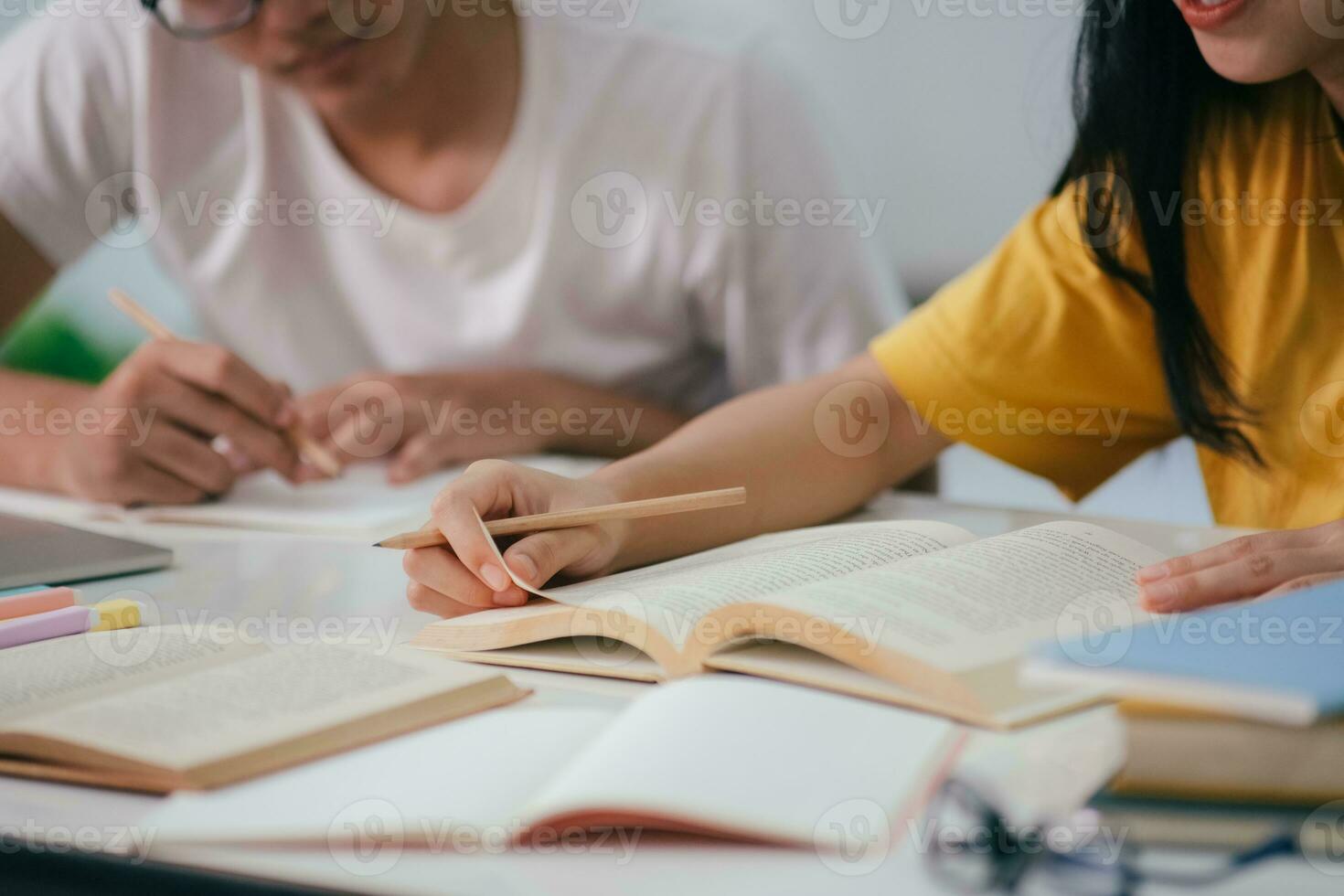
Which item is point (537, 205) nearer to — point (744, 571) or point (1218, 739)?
point (744, 571)

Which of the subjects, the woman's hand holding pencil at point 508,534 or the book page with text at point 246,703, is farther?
the woman's hand holding pencil at point 508,534

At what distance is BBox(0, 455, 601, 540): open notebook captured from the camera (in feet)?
3.18

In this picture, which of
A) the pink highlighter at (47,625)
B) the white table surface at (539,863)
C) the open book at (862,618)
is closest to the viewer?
the white table surface at (539,863)

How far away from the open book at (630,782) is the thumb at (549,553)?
16 cm

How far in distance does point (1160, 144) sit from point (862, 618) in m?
0.54

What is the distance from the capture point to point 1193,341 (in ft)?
2.97

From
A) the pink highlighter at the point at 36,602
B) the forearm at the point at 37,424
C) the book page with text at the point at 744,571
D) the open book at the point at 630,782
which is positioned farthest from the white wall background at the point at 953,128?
the open book at the point at 630,782

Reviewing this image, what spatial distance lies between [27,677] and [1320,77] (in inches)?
33.0

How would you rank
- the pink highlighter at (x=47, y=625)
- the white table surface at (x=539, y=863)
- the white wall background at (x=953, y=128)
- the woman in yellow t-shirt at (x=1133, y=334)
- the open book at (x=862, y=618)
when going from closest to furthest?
the white table surface at (x=539, y=863) < the open book at (x=862, y=618) < the pink highlighter at (x=47, y=625) < the woman in yellow t-shirt at (x=1133, y=334) < the white wall background at (x=953, y=128)

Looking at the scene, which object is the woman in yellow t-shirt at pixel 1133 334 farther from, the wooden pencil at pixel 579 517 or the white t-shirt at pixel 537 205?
the white t-shirt at pixel 537 205

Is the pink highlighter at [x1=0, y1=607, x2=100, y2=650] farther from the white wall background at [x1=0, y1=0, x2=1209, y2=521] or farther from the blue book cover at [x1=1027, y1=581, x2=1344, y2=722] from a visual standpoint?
the white wall background at [x1=0, y1=0, x2=1209, y2=521]

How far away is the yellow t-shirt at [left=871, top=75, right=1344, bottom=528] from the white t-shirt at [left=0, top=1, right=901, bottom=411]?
15.7 inches

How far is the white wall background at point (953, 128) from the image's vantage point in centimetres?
248

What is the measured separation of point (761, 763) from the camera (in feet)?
1.46
